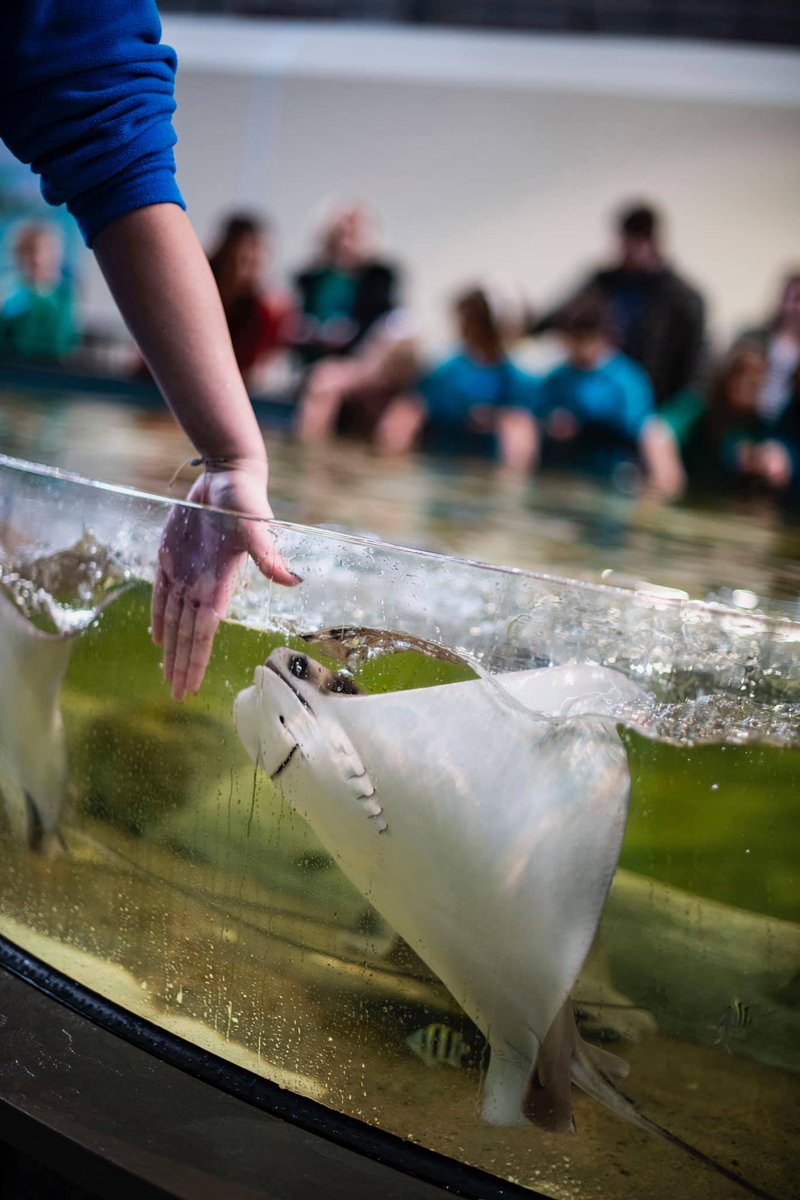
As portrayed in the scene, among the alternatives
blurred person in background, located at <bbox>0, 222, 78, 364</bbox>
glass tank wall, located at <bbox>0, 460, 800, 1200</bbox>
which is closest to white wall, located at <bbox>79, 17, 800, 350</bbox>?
blurred person in background, located at <bbox>0, 222, 78, 364</bbox>

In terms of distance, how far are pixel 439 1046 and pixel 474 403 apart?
2.55 m

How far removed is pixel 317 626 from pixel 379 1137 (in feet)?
0.85

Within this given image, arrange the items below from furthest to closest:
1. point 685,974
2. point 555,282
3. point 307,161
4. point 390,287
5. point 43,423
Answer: point 307,161 → point 555,282 → point 390,287 → point 43,423 → point 685,974

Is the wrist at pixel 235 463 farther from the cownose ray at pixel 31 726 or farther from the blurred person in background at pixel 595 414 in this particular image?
the blurred person in background at pixel 595 414

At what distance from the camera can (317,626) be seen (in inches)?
21.8

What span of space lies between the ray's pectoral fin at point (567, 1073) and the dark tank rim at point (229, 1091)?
5 centimetres

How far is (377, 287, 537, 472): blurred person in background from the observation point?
2770 mm

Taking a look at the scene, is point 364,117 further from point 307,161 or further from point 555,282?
point 555,282

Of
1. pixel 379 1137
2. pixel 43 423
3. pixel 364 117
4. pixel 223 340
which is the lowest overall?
pixel 379 1137

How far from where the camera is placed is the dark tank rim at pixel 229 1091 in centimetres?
53

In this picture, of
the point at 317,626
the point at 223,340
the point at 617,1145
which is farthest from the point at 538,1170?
the point at 223,340

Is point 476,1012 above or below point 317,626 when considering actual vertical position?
below

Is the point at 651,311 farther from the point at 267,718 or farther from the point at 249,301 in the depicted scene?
the point at 267,718

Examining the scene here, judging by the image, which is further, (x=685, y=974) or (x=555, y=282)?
(x=555, y=282)
